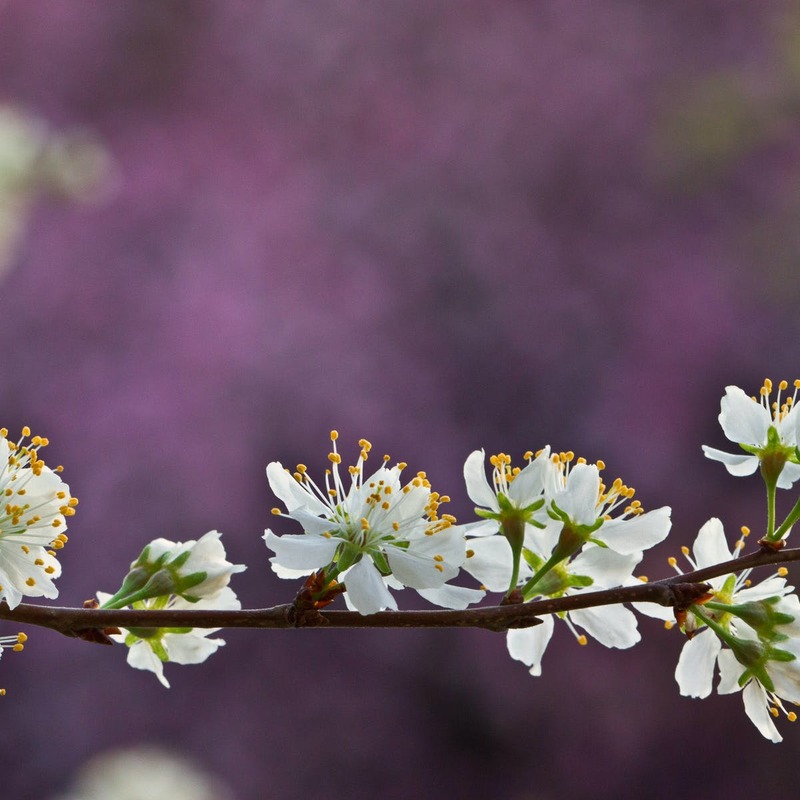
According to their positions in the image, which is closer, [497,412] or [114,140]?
[497,412]

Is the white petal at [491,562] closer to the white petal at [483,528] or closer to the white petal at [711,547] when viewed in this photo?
the white petal at [483,528]

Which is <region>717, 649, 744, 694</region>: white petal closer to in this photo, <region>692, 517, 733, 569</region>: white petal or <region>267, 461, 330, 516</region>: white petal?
<region>692, 517, 733, 569</region>: white petal

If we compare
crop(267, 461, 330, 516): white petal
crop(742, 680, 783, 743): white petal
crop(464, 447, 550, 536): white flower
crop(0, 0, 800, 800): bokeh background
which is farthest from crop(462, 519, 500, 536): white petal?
crop(0, 0, 800, 800): bokeh background

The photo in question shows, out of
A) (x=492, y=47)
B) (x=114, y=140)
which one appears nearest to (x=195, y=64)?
(x=114, y=140)

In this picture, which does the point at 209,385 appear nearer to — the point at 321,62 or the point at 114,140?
the point at 114,140

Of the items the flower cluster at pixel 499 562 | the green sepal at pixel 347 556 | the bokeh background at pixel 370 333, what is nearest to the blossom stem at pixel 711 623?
the flower cluster at pixel 499 562

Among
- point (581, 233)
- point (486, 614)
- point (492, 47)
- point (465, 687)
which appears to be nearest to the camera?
point (486, 614)

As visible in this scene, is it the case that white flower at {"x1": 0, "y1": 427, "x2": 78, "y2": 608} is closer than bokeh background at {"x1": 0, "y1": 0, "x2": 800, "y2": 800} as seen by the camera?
Yes
